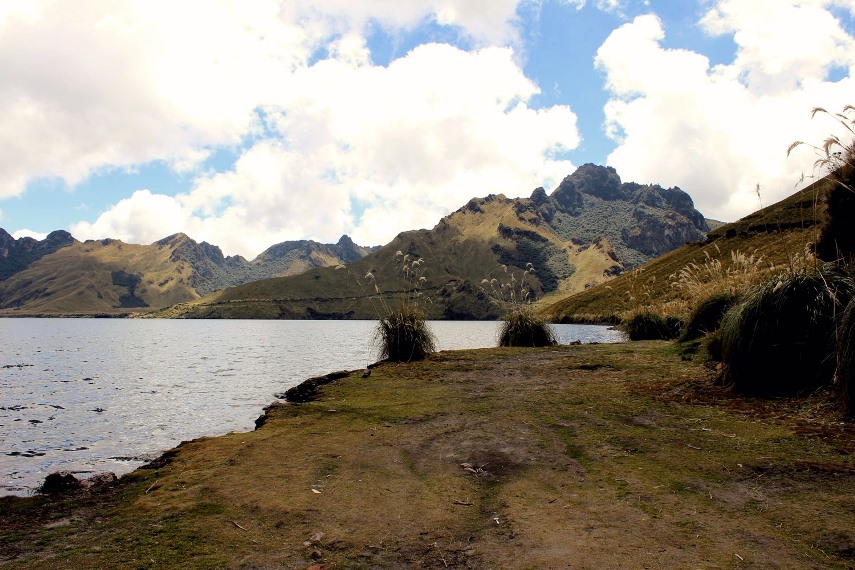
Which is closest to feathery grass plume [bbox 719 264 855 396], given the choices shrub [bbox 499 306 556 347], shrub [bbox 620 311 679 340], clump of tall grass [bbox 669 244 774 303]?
clump of tall grass [bbox 669 244 774 303]

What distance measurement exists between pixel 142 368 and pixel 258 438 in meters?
32.8

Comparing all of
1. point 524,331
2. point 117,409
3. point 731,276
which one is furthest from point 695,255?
point 117,409

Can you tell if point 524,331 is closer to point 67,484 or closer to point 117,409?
point 117,409

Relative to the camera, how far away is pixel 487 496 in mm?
6551

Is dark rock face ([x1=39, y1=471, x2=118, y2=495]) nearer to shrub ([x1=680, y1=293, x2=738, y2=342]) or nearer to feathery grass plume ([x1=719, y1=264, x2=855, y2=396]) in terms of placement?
feathery grass plume ([x1=719, y1=264, x2=855, y2=396])

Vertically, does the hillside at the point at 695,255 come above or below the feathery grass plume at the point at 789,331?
above

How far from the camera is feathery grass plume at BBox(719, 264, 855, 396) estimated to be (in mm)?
10211

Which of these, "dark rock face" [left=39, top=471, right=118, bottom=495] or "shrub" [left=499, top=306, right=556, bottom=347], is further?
"shrub" [left=499, top=306, right=556, bottom=347]

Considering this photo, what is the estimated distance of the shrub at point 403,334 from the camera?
21109 millimetres

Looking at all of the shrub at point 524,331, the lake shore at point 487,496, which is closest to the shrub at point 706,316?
the shrub at point 524,331

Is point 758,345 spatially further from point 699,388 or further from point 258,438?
point 258,438

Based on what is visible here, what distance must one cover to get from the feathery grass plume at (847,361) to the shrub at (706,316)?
10.9 metres

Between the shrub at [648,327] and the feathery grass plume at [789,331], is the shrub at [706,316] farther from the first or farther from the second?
the shrub at [648,327]

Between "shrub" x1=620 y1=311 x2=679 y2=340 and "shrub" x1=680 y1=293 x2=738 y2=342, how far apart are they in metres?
10.3
